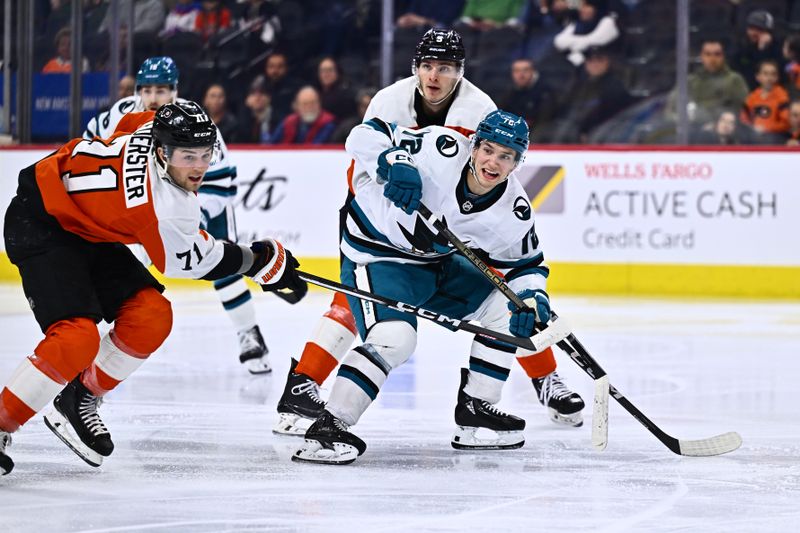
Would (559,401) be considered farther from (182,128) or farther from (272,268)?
(182,128)

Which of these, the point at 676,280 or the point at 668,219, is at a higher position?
the point at 668,219

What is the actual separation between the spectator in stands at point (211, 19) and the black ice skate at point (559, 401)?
4.67 m

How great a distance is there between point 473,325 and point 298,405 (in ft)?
1.82

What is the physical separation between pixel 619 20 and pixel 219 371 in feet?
12.2

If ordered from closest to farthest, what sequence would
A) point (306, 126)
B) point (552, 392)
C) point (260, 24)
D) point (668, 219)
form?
1. point (552, 392)
2. point (668, 219)
3. point (306, 126)
4. point (260, 24)

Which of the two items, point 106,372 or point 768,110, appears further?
point 768,110

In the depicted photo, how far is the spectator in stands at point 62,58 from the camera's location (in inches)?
289

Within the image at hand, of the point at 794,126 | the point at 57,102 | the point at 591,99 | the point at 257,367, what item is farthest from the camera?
the point at 57,102

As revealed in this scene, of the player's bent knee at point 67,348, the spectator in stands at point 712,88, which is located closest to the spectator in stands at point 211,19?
the spectator in stands at point 712,88

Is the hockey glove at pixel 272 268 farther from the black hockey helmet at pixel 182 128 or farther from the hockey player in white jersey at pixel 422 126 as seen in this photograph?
the hockey player in white jersey at pixel 422 126

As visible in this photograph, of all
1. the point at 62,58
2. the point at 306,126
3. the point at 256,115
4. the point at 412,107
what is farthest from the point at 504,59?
the point at 412,107

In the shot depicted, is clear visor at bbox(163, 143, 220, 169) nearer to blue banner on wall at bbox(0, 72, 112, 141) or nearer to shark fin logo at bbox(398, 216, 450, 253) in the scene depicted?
shark fin logo at bbox(398, 216, 450, 253)

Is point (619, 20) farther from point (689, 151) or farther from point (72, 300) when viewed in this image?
point (72, 300)

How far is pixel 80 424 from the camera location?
2.92 m
